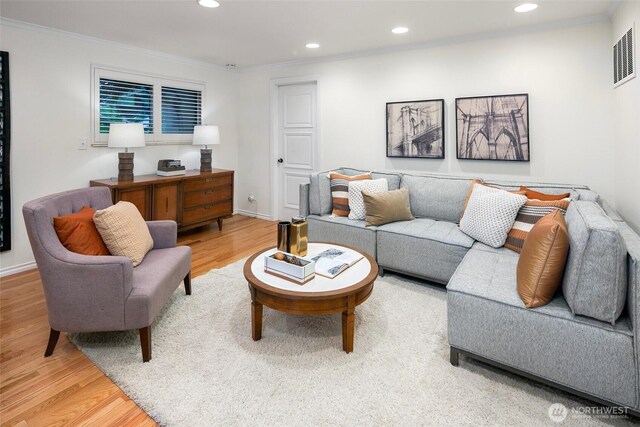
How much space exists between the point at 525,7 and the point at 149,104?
13.6 ft

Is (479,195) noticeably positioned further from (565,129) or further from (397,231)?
(565,129)

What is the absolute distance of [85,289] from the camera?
1970 millimetres

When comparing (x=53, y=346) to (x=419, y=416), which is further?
(x=53, y=346)

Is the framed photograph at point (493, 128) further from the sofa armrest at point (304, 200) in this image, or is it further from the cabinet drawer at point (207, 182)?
the cabinet drawer at point (207, 182)

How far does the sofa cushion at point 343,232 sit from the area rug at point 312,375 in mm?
793

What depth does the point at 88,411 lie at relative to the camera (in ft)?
5.60

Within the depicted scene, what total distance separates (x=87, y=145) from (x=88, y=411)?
10.3 feet

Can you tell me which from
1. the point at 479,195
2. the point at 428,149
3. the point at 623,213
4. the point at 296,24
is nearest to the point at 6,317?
the point at 296,24

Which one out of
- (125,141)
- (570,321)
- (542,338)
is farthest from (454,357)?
(125,141)

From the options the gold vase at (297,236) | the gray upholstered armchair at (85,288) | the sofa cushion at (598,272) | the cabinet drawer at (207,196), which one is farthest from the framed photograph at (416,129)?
the gray upholstered armchair at (85,288)

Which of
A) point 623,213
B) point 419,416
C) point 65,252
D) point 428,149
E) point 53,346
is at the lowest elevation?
point 419,416

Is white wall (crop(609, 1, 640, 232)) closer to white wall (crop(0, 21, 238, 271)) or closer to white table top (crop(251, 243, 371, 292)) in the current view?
white table top (crop(251, 243, 371, 292))

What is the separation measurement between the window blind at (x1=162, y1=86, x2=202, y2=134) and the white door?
1.19 meters

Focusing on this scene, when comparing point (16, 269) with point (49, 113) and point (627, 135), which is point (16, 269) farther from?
point (627, 135)
